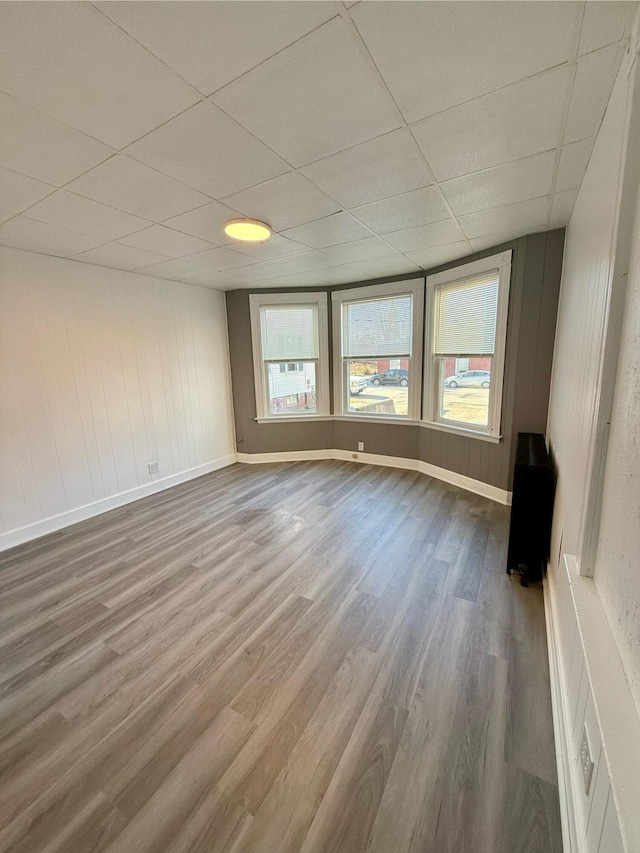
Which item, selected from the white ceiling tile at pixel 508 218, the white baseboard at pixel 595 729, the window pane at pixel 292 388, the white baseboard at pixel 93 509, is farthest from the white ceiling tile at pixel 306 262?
the white baseboard at pixel 595 729

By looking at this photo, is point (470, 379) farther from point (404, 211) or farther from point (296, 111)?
point (296, 111)

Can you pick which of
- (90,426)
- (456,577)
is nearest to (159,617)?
(456,577)

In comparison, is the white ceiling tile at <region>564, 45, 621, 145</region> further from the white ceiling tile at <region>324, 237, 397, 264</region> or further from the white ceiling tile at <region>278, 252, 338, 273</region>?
the white ceiling tile at <region>278, 252, 338, 273</region>

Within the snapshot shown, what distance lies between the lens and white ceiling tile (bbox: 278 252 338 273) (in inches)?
131

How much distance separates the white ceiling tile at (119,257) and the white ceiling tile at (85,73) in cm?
168

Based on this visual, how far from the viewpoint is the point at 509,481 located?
11.0 feet

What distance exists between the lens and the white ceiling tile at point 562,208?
222 cm

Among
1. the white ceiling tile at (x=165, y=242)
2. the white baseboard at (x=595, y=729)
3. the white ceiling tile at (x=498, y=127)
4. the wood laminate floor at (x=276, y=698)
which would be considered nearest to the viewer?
the white baseboard at (x=595, y=729)

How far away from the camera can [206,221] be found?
7.93ft

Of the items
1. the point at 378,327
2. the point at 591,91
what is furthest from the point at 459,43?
the point at 378,327

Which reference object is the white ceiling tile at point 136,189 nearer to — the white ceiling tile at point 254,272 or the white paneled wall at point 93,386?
the white ceiling tile at point 254,272

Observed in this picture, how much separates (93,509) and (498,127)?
434 centimetres

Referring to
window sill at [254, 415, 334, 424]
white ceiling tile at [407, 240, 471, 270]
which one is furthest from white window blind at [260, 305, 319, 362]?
white ceiling tile at [407, 240, 471, 270]

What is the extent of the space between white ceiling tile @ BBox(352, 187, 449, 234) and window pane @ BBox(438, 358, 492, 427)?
163cm
